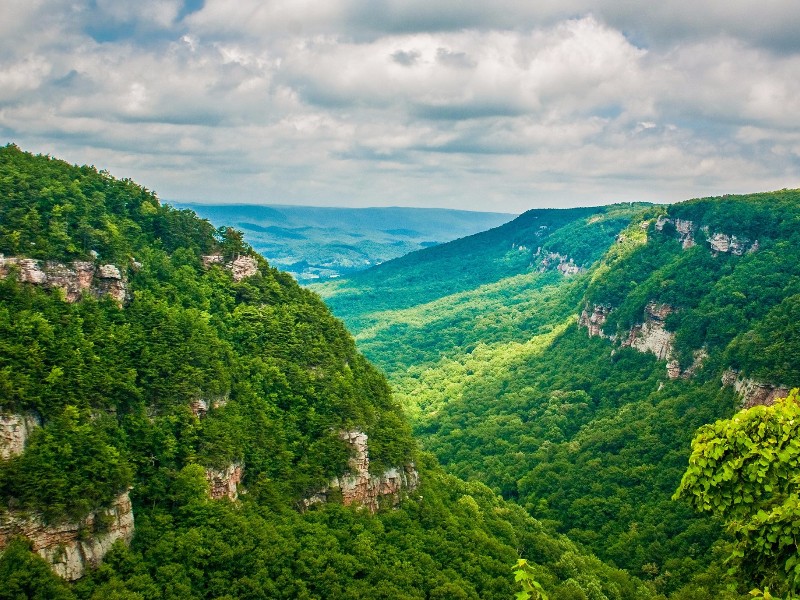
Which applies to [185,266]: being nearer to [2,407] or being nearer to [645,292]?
[2,407]

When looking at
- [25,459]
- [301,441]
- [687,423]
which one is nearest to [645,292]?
[687,423]

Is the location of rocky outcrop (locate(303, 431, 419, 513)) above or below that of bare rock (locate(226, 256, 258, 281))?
below

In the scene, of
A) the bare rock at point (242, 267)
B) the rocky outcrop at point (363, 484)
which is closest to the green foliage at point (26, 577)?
the rocky outcrop at point (363, 484)

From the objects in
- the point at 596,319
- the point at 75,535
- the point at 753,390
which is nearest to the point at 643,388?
the point at 596,319

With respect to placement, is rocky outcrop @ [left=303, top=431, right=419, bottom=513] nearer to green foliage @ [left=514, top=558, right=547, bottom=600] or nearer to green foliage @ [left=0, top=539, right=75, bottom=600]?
green foliage @ [left=0, top=539, right=75, bottom=600]

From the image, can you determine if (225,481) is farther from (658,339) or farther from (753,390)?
(658,339)

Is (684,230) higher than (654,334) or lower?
higher

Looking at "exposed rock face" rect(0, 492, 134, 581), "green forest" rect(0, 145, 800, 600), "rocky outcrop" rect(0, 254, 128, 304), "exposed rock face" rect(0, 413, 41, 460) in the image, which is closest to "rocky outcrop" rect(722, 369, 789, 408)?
"green forest" rect(0, 145, 800, 600)
